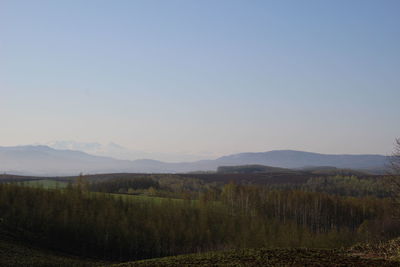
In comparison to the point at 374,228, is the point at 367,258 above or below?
above

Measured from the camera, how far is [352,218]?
142000mm

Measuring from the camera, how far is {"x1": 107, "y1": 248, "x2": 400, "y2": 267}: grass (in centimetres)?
3066

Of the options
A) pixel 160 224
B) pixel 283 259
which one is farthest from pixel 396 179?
pixel 160 224

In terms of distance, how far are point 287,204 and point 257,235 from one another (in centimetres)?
4421

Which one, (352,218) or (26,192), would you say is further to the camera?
(352,218)

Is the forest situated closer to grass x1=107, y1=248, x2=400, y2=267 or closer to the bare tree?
the bare tree

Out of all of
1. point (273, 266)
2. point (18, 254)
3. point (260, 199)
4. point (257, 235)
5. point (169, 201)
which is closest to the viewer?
point (273, 266)

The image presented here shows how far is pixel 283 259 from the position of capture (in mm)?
33688

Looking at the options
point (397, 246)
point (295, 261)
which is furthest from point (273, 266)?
point (397, 246)

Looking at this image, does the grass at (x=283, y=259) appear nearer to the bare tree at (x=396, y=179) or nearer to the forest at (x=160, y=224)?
the bare tree at (x=396, y=179)

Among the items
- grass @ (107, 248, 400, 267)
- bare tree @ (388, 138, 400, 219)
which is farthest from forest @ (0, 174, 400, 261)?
grass @ (107, 248, 400, 267)

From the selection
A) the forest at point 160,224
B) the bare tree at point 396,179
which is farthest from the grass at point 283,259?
the forest at point 160,224

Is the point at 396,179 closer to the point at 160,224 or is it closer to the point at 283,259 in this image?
the point at 283,259

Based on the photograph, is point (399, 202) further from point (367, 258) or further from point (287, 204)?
point (287, 204)
